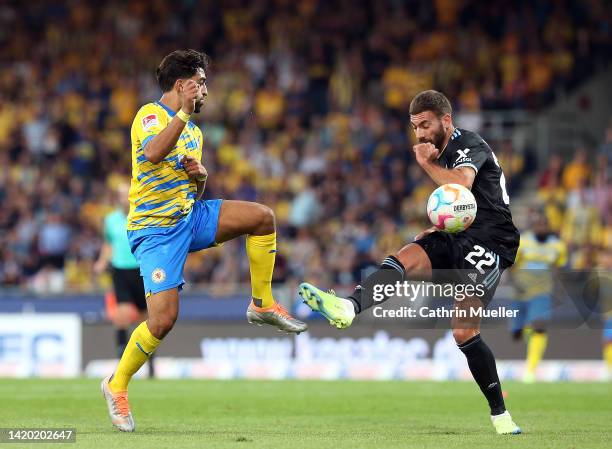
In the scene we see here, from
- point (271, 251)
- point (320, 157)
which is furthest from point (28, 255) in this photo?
point (271, 251)

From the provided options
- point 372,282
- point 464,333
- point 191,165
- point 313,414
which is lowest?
point 313,414

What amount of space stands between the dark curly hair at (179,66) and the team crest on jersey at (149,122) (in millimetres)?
334

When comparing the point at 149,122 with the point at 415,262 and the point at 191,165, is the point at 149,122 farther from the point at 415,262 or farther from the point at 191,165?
the point at 415,262

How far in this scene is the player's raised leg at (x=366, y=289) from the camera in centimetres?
809

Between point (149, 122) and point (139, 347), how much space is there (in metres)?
1.60

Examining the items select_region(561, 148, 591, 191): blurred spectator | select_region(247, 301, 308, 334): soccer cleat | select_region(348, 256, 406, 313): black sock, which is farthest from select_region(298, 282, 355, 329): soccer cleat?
select_region(561, 148, 591, 191): blurred spectator

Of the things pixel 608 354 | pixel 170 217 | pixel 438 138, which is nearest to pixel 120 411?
pixel 170 217

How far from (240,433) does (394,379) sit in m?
7.89

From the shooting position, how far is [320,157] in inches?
873

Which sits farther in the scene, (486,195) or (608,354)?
(608,354)

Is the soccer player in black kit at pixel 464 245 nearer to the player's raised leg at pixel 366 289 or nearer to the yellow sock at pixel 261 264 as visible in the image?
the player's raised leg at pixel 366 289

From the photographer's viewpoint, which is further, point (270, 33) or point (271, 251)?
point (270, 33)

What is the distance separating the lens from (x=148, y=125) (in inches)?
334

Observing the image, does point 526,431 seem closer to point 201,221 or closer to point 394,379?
point 201,221
